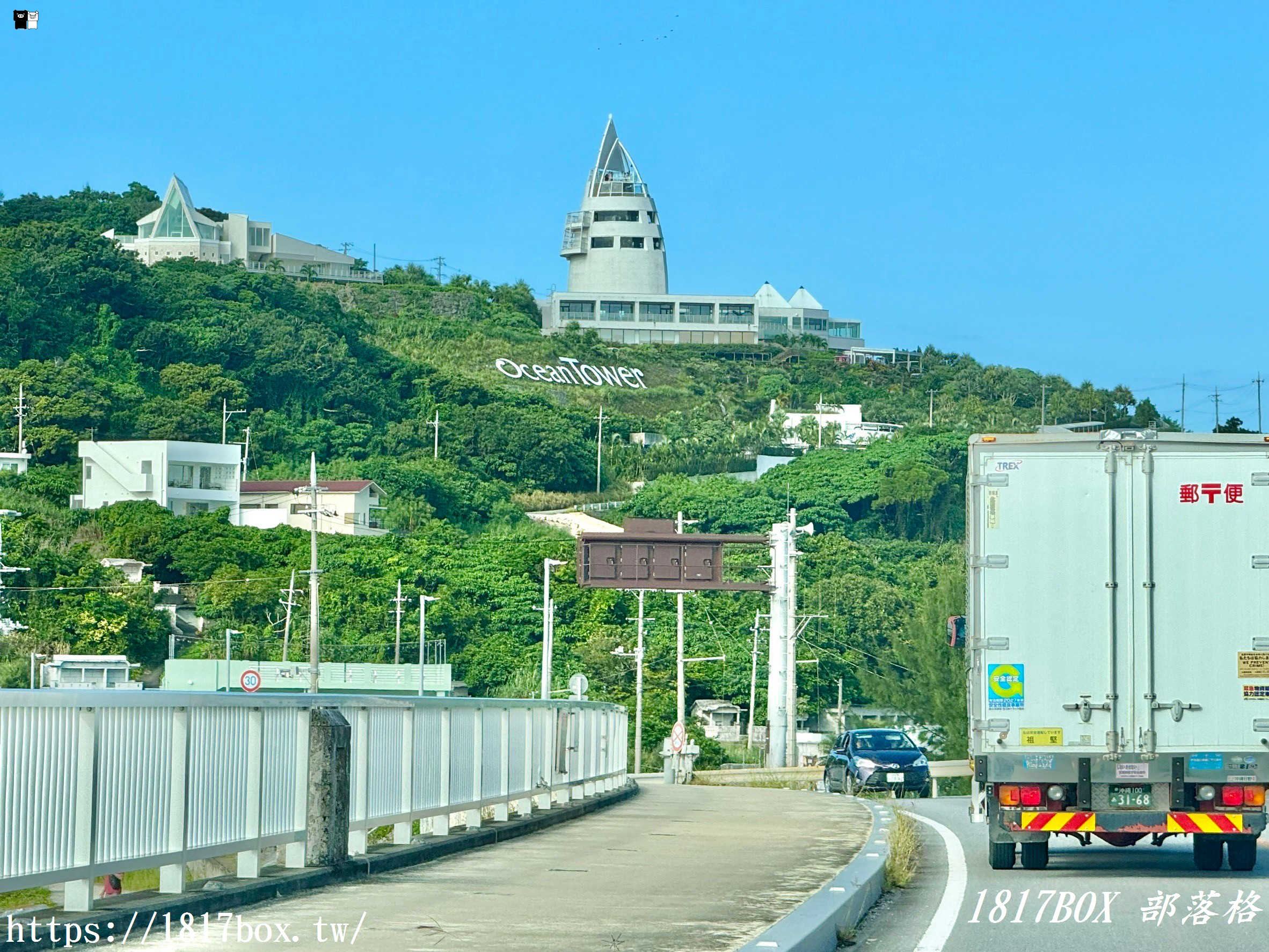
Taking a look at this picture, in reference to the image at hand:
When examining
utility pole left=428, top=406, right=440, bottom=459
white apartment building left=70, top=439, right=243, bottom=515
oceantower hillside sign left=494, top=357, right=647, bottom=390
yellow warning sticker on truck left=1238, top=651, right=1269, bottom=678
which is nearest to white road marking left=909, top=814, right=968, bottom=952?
yellow warning sticker on truck left=1238, top=651, right=1269, bottom=678

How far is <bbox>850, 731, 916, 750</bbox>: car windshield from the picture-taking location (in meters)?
32.9

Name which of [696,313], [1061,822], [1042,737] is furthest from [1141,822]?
[696,313]

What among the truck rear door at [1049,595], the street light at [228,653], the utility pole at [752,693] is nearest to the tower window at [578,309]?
Result: the utility pole at [752,693]

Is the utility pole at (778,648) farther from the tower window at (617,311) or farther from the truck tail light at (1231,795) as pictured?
the tower window at (617,311)

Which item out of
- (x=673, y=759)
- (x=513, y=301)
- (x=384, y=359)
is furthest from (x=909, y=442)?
(x=673, y=759)

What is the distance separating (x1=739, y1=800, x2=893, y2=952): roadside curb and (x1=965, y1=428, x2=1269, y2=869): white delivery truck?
4.82 ft

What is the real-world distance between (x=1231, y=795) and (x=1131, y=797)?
0.77m

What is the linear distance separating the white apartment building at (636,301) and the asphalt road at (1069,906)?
16852 cm

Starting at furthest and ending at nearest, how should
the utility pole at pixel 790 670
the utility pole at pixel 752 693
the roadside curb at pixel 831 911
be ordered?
the utility pole at pixel 752 693 < the utility pole at pixel 790 670 < the roadside curb at pixel 831 911

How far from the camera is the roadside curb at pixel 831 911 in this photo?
929cm

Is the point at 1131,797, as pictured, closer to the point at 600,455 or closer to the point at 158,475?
the point at 158,475

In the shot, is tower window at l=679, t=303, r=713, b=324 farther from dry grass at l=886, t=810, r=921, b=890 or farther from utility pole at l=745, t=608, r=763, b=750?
dry grass at l=886, t=810, r=921, b=890

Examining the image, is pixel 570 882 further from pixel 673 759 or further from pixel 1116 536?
pixel 673 759

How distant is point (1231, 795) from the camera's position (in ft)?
45.8
